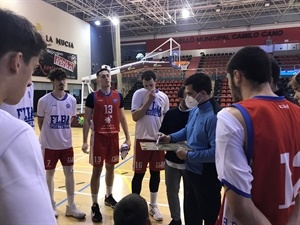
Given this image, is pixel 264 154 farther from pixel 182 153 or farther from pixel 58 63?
pixel 58 63

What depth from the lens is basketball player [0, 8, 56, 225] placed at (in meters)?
0.57

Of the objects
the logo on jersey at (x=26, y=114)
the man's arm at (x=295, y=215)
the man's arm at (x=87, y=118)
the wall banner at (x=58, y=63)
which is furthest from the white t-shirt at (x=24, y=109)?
the wall banner at (x=58, y=63)

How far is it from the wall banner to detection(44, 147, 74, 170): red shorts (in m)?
14.3

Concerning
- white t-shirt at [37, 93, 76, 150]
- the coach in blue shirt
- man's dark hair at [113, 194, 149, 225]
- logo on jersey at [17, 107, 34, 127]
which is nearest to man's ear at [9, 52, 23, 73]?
man's dark hair at [113, 194, 149, 225]

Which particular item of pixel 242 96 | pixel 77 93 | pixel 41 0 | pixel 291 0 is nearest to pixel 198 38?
pixel 291 0

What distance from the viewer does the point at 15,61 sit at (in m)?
0.68

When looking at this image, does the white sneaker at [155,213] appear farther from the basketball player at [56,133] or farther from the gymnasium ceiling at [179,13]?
the gymnasium ceiling at [179,13]

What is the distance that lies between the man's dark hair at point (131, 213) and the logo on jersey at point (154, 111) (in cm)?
257

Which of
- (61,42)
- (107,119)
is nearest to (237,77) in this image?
(107,119)

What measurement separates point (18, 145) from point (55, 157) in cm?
307

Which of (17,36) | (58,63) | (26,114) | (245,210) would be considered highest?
(58,63)

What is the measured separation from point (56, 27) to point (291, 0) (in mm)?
15959

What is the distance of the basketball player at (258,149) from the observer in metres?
1.13

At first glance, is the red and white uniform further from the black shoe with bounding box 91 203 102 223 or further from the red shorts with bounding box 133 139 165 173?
the black shoe with bounding box 91 203 102 223
